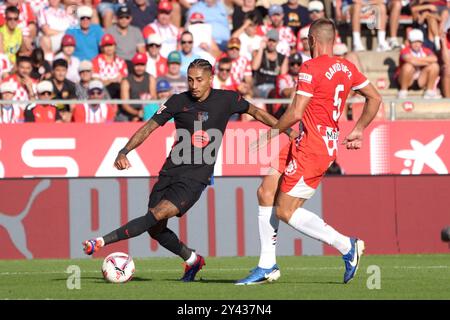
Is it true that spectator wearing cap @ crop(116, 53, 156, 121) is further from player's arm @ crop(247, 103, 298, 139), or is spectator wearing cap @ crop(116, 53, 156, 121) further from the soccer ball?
the soccer ball

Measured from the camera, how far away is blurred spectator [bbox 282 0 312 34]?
74.3 ft

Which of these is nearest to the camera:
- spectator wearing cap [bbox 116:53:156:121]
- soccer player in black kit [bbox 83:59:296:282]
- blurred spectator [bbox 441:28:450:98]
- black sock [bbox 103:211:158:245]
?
black sock [bbox 103:211:158:245]

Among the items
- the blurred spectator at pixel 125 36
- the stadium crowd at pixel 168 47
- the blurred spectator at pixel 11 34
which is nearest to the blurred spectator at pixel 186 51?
the stadium crowd at pixel 168 47

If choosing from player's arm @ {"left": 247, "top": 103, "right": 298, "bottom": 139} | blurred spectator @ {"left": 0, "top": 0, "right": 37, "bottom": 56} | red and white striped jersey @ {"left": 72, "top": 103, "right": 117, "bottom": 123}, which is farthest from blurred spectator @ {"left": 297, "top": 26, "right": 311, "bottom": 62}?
player's arm @ {"left": 247, "top": 103, "right": 298, "bottom": 139}

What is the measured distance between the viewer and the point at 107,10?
21875 mm

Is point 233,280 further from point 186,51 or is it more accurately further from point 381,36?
point 381,36

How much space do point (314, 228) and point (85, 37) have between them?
35.6ft

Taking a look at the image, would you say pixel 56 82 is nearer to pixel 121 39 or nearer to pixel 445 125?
pixel 121 39

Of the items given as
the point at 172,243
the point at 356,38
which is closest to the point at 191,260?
the point at 172,243

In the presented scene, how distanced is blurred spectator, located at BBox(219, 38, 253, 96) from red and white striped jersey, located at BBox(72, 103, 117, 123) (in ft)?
8.83

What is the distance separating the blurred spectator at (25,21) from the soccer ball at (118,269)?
32.2 ft

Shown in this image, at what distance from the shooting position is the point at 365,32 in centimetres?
2347

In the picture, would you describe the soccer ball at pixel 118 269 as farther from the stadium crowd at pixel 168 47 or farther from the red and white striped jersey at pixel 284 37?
the red and white striped jersey at pixel 284 37
